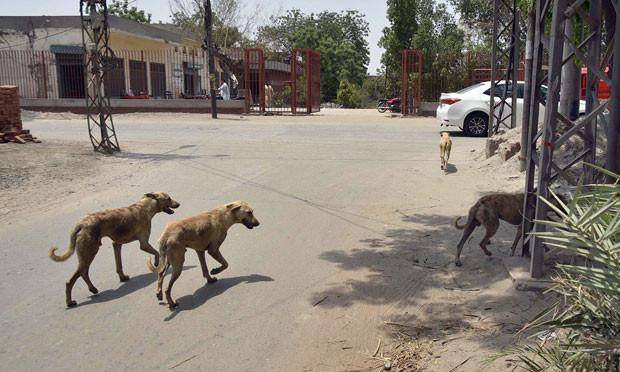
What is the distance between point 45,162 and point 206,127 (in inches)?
348

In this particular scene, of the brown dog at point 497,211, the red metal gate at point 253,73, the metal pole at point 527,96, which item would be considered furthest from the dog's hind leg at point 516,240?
the red metal gate at point 253,73

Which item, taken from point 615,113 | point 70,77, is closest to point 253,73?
point 70,77

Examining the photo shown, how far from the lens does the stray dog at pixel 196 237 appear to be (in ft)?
15.7

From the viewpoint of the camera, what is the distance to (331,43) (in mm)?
51875

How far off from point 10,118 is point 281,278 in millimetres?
12613

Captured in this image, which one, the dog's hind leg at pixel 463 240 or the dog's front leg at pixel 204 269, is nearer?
the dog's front leg at pixel 204 269

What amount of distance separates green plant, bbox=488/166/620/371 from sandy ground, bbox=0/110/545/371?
1.49m

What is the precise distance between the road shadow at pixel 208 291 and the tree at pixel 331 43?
41.4m

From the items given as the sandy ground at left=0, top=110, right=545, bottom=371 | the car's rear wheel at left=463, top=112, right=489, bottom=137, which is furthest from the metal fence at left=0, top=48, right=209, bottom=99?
the sandy ground at left=0, top=110, right=545, bottom=371

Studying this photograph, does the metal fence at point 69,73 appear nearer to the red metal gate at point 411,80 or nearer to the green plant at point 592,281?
the red metal gate at point 411,80

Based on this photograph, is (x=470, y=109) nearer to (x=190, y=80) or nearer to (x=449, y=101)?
(x=449, y=101)

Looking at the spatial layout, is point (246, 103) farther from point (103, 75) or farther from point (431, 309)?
point (431, 309)

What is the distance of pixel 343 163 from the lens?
12.3 m

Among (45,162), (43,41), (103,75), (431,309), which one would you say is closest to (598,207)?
(431,309)
